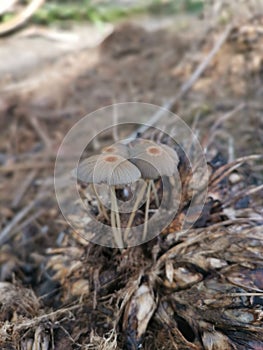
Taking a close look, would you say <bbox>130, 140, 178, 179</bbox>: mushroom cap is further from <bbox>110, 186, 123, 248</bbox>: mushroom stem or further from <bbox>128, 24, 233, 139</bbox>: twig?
<bbox>128, 24, 233, 139</bbox>: twig

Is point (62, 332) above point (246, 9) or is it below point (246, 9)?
below

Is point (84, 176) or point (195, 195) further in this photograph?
Answer: point (195, 195)

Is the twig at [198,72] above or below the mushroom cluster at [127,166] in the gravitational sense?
above

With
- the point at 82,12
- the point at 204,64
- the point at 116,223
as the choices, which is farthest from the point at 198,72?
the point at 82,12

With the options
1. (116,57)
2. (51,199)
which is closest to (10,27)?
(116,57)

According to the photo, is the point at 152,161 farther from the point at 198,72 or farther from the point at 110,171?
the point at 198,72

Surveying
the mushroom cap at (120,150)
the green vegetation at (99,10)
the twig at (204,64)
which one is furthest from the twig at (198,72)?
the mushroom cap at (120,150)

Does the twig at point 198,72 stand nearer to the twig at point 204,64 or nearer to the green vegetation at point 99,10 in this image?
the twig at point 204,64

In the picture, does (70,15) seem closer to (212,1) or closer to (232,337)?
(212,1)
